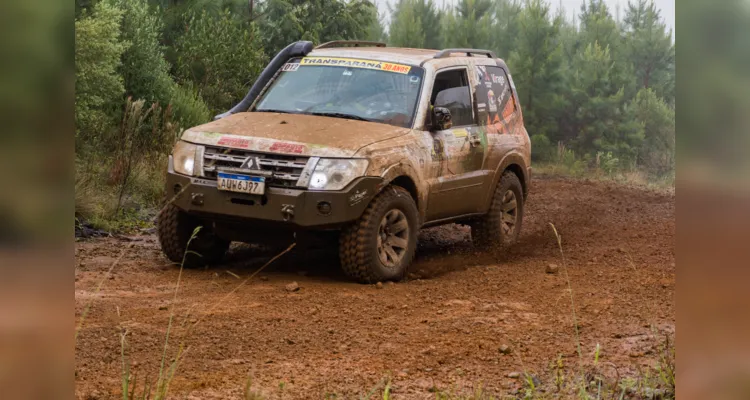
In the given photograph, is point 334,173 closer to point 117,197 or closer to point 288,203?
point 288,203

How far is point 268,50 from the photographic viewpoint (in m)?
28.0

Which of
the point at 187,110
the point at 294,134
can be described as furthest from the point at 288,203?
the point at 187,110

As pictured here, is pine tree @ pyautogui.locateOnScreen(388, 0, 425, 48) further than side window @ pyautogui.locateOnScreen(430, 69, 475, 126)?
Yes

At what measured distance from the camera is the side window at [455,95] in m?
9.41

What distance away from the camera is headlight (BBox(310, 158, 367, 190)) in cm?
792

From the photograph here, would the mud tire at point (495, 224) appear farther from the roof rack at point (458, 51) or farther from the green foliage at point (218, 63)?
the green foliage at point (218, 63)

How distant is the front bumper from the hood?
0.31 m

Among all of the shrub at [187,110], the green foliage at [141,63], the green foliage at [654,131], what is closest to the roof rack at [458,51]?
the shrub at [187,110]

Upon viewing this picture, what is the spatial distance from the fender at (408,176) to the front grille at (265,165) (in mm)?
694

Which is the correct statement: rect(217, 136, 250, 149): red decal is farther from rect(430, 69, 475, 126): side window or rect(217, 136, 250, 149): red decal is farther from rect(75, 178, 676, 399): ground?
rect(430, 69, 475, 126): side window

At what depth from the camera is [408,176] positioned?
8.61m

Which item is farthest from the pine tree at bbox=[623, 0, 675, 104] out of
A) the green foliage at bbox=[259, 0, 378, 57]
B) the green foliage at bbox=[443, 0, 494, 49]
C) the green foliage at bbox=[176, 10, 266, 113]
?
the green foliage at bbox=[176, 10, 266, 113]
